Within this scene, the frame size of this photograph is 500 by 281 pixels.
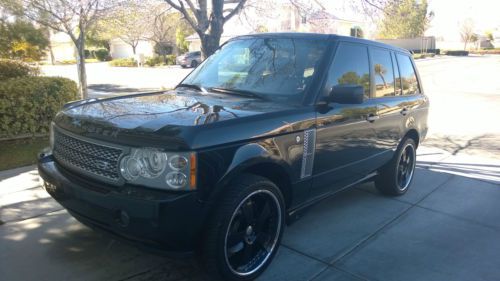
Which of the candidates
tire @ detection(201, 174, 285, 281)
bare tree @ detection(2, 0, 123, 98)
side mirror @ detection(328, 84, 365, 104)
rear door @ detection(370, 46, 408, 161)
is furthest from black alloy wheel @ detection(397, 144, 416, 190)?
bare tree @ detection(2, 0, 123, 98)

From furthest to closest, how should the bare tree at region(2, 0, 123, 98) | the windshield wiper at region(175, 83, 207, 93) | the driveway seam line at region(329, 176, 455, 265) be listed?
the bare tree at region(2, 0, 123, 98), the windshield wiper at region(175, 83, 207, 93), the driveway seam line at region(329, 176, 455, 265)

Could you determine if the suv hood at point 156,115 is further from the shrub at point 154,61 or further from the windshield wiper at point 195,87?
the shrub at point 154,61

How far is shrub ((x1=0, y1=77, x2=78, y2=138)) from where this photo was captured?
6.86 metres

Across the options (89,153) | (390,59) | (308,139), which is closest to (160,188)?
(89,153)

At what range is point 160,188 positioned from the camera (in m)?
2.75

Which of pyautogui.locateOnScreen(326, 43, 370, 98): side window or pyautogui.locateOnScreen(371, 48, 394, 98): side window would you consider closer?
pyautogui.locateOnScreen(326, 43, 370, 98): side window

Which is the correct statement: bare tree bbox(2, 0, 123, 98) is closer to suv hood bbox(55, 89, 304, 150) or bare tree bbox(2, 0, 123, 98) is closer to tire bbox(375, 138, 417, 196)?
suv hood bbox(55, 89, 304, 150)

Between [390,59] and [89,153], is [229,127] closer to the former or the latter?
[89,153]

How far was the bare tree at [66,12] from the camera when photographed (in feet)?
37.5

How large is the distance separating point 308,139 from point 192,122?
113 centimetres

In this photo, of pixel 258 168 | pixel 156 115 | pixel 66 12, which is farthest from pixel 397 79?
pixel 66 12

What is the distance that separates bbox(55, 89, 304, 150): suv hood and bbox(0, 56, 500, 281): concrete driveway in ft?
3.70

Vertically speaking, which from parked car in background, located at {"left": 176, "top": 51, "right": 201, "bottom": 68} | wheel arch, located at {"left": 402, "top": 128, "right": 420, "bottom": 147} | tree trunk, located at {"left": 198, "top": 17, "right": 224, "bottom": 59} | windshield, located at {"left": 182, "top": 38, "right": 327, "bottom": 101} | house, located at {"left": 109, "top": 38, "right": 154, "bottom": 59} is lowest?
wheel arch, located at {"left": 402, "top": 128, "right": 420, "bottom": 147}

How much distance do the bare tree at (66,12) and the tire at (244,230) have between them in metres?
9.90
